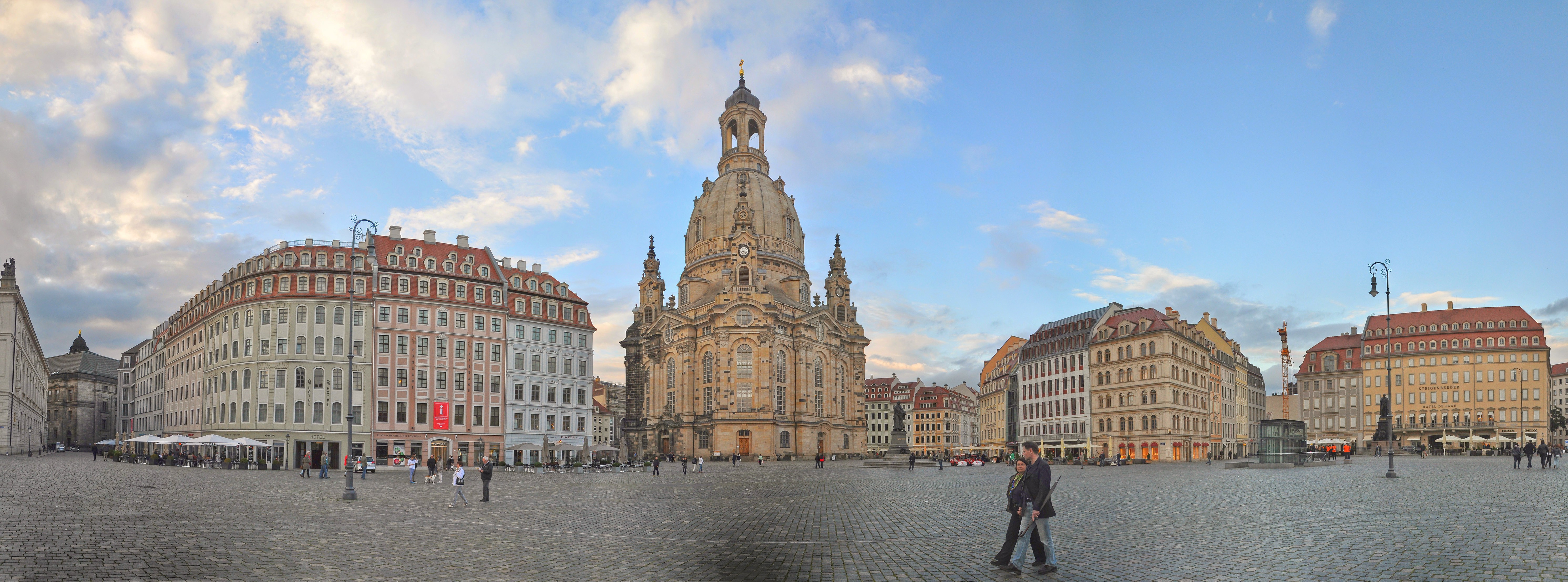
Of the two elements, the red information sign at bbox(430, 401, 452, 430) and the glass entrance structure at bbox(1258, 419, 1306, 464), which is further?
the red information sign at bbox(430, 401, 452, 430)

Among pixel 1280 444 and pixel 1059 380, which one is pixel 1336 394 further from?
pixel 1280 444

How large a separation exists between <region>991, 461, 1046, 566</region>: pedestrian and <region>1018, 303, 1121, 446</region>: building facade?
3262 inches

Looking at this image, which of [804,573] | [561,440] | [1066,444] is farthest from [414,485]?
[1066,444]

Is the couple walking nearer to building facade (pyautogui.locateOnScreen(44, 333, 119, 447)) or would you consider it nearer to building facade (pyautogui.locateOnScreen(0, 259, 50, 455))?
building facade (pyautogui.locateOnScreen(0, 259, 50, 455))

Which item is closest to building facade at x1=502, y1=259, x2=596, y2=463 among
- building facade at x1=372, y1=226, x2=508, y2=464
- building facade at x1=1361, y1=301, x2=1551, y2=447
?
building facade at x1=372, y1=226, x2=508, y2=464

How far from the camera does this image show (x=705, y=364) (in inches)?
4370

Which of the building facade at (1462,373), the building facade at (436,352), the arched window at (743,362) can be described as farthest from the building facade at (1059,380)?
the building facade at (436,352)

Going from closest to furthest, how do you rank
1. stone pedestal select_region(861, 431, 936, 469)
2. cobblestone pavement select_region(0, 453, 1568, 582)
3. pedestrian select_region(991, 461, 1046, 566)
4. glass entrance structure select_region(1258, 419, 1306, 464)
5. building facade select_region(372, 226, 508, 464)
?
pedestrian select_region(991, 461, 1046, 566) → cobblestone pavement select_region(0, 453, 1568, 582) → glass entrance structure select_region(1258, 419, 1306, 464) → building facade select_region(372, 226, 508, 464) → stone pedestal select_region(861, 431, 936, 469)

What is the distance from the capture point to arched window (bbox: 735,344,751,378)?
107750mm

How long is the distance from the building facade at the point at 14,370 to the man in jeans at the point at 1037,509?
3990 inches

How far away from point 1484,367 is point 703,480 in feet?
360

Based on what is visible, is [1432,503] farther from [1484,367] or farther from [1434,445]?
[1484,367]

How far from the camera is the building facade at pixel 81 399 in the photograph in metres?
166

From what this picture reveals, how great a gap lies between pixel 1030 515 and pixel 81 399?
200 metres
